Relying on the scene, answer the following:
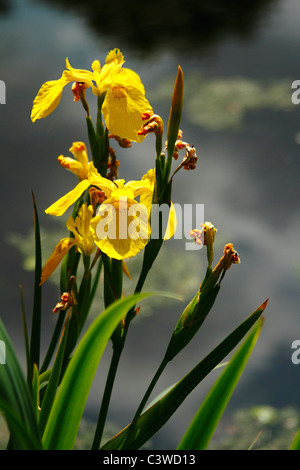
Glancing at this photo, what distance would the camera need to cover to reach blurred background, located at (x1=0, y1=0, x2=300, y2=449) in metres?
1.10

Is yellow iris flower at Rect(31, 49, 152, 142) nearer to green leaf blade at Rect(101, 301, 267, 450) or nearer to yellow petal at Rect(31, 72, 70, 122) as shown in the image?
yellow petal at Rect(31, 72, 70, 122)

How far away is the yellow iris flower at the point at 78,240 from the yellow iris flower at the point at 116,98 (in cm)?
7

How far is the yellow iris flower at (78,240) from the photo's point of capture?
44 cm

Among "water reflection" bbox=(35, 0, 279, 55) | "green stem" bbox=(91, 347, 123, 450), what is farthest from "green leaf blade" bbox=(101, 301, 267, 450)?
"water reflection" bbox=(35, 0, 279, 55)

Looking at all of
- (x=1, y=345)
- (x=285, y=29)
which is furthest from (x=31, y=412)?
(x=285, y=29)

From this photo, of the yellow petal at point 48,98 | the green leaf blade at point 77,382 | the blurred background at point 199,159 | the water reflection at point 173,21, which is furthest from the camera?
the water reflection at point 173,21

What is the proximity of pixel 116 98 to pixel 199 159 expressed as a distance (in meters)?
1.21

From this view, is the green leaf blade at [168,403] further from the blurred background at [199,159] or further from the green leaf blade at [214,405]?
the blurred background at [199,159]

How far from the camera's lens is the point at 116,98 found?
433 millimetres

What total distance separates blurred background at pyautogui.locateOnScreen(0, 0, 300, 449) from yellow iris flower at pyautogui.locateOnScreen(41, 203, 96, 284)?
0.60 meters

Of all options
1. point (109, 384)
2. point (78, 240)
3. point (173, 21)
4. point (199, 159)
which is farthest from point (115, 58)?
point (173, 21)

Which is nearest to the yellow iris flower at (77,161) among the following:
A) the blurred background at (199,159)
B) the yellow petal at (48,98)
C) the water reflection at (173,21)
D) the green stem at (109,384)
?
the yellow petal at (48,98)

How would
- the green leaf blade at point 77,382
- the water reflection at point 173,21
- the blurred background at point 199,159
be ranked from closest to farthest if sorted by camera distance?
1. the green leaf blade at point 77,382
2. the blurred background at point 199,159
3. the water reflection at point 173,21
